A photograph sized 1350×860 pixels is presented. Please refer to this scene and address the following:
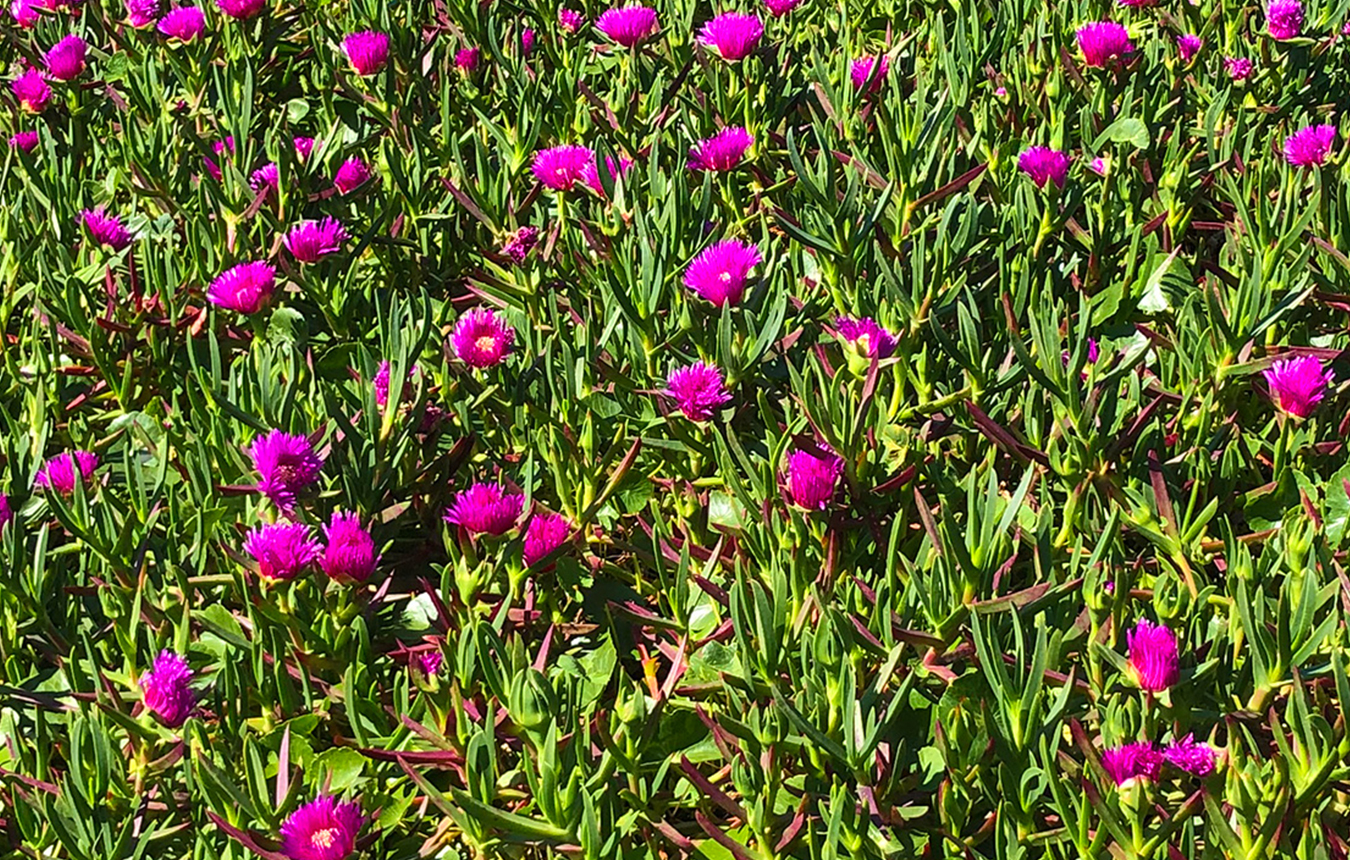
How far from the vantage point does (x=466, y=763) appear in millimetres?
1248

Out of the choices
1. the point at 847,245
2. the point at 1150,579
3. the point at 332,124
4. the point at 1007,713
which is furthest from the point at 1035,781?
the point at 332,124

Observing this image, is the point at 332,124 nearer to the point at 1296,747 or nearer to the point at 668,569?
the point at 668,569

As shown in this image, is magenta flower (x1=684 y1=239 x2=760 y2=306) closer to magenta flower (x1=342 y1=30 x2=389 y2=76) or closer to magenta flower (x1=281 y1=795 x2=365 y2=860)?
magenta flower (x1=281 y1=795 x2=365 y2=860)

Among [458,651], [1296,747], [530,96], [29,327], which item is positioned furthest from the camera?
[530,96]

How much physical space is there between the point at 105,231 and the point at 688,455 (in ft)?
2.82

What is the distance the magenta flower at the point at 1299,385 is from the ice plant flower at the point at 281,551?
3.16 feet

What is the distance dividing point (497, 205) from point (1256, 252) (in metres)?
0.95

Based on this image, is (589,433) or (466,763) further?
(589,433)

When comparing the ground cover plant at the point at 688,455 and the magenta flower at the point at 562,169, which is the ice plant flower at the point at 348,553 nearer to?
the ground cover plant at the point at 688,455

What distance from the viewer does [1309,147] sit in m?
1.94

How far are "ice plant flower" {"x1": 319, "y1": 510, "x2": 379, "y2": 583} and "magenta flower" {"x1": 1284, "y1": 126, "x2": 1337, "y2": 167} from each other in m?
1.29

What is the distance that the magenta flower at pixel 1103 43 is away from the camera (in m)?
2.18

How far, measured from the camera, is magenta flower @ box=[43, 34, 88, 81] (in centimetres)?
235

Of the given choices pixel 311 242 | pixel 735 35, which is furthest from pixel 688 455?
pixel 735 35
